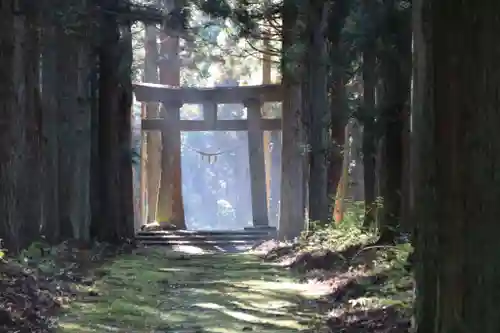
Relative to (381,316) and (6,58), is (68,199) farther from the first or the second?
(381,316)

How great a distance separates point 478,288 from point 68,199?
26.9ft

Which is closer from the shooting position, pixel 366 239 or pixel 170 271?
pixel 366 239

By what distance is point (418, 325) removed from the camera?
3.68 m

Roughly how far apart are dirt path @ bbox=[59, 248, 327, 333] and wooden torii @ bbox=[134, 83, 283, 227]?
9336 millimetres

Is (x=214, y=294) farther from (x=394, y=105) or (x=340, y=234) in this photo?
(x=340, y=234)

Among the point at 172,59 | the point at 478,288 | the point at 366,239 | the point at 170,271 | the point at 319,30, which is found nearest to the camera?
the point at 478,288

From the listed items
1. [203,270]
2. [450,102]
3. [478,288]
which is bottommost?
[203,270]

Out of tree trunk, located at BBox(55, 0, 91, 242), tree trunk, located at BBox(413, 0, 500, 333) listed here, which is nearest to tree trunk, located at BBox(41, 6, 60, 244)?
tree trunk, located at BBox(55, 0, 91, 242)

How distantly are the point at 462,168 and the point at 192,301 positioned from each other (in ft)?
13.9

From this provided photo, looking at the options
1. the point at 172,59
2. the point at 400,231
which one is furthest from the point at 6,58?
the point at 172,59

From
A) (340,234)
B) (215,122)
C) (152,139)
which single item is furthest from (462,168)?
(152,139)

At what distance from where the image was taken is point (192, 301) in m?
7.01

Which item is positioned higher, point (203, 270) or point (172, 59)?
point (172, 59)

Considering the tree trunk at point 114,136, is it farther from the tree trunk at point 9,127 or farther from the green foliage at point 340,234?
the tree trunk at point 9,127
